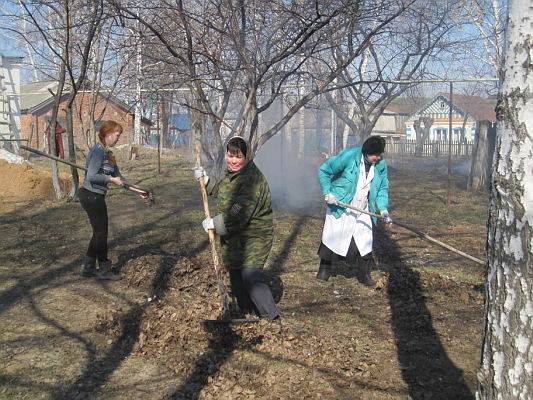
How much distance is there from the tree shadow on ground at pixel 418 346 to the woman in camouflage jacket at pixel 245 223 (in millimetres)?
1075

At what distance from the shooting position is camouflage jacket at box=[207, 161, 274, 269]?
4.25 m

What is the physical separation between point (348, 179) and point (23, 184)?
28.0 ft

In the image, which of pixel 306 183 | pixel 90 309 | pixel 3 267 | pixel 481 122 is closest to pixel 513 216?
pixel 90 309

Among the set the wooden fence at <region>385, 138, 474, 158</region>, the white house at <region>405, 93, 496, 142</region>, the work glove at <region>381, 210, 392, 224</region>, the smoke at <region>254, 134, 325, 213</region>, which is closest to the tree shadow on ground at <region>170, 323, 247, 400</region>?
the work glove at <region>381, 210, 392, 224</region>

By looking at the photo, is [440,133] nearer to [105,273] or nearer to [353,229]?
[353,229]

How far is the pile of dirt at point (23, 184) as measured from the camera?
38.2 ft

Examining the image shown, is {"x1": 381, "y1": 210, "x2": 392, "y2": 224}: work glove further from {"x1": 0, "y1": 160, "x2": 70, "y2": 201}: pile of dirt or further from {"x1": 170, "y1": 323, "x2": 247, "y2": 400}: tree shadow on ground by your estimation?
{"x1": 0, "y1": 160, "x2": 70, "y2": 201}: pile of dirt

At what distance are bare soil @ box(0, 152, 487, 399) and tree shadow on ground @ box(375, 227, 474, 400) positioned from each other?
0.01m

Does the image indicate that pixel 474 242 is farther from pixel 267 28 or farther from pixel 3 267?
pixel 3 267

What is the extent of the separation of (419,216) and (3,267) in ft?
23.2

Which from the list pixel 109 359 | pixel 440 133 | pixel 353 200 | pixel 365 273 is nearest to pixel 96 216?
pixel 109 359

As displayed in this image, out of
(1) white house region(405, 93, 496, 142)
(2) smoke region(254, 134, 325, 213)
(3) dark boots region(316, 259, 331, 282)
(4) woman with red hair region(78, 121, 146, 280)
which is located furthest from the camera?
(1) white house region(405, 93, 496, 142)

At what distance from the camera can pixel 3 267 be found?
249 inches

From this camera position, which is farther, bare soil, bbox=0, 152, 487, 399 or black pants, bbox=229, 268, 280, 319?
black pants, bbox=229, 268, 280, 319
